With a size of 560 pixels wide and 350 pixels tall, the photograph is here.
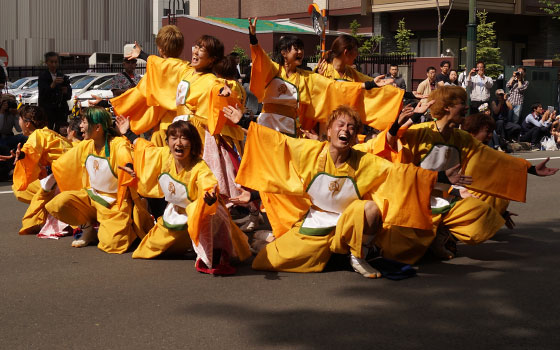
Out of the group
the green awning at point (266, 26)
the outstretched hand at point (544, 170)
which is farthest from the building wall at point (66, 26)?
the outstretched hand at point (544, 170)

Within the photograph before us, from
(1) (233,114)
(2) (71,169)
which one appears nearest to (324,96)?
(1) (233,114)

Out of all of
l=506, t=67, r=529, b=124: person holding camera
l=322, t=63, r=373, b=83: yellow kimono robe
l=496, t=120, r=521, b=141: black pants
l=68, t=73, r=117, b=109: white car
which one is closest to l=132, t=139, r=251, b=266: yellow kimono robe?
l=322, t=63, r=373, b=83: yellow kimono robe

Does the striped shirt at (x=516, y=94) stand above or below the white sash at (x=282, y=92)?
above

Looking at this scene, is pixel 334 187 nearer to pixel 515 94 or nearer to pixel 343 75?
pixel 343 75

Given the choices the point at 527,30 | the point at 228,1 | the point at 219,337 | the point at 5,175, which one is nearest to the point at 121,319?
the point at 219,337

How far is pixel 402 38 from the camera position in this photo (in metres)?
30.4

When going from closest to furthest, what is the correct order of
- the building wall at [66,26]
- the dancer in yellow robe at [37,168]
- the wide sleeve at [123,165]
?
1. the wide sleeve at [123,165]
2. the dancer in yellow robe at [37,168]
3. the building wall at [66,26]

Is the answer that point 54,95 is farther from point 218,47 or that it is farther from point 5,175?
point 218,47

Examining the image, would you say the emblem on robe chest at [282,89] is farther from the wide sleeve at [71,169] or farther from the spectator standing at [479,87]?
the spectator standing at [479,87]

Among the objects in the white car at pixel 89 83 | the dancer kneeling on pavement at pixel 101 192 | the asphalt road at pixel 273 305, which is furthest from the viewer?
the white car at pixel 89 83

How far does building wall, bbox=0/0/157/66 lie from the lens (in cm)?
4678

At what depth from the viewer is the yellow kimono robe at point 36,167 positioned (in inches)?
308

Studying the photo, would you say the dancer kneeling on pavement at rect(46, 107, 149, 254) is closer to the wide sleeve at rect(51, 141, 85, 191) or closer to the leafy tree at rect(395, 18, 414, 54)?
the wide sleeve at rect(51, 141, 85, 191)

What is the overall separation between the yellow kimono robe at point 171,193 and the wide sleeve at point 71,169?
87 centimetres
